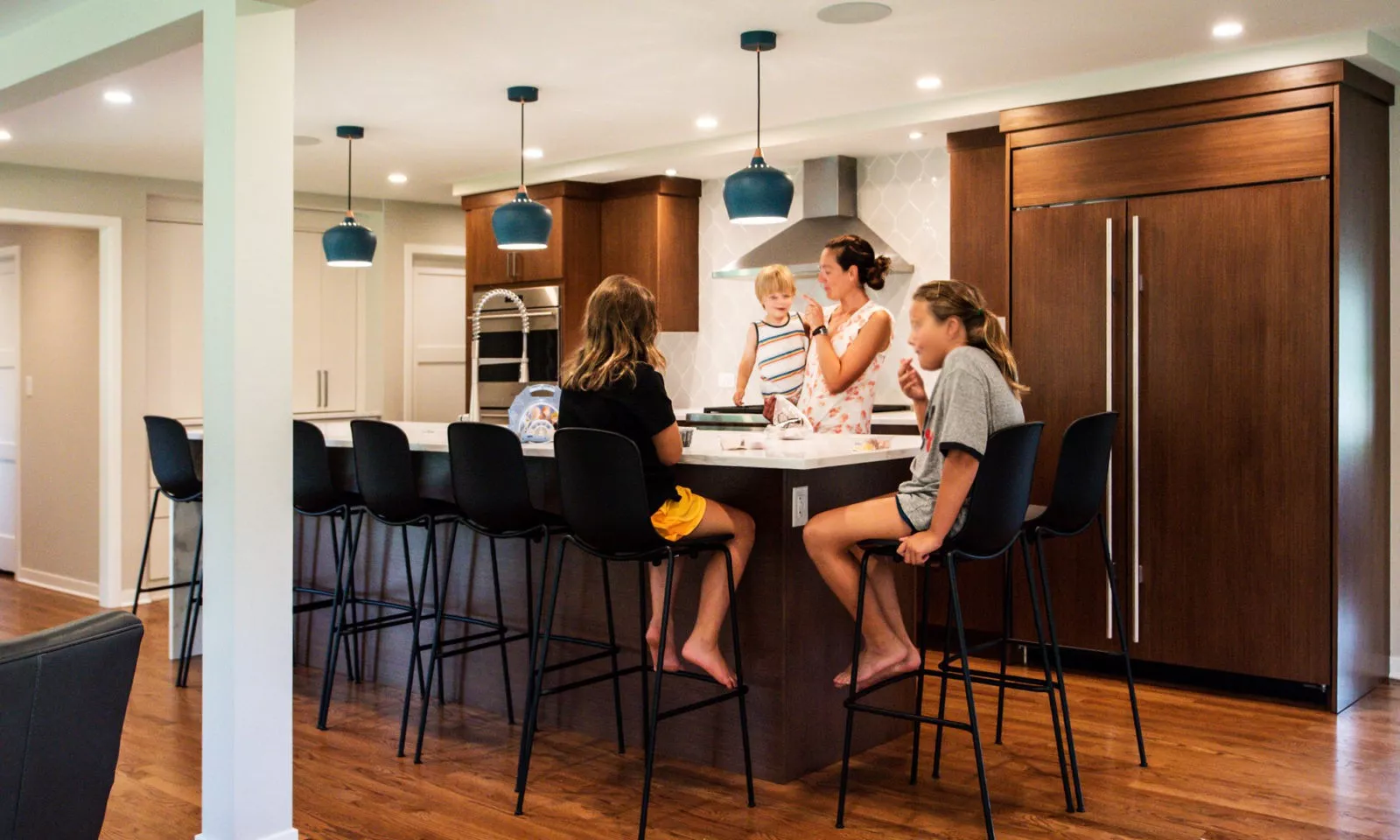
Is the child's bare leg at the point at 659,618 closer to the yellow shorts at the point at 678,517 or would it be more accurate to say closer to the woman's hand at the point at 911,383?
the yellow shorts at the point at 678,517

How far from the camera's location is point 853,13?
3.95 meters

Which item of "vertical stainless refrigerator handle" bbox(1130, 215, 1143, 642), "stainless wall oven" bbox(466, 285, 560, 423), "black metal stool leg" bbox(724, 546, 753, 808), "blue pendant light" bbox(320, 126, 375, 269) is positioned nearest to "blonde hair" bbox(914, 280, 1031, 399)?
"black metal stool leg" bbox(724, 546, 753, 808)

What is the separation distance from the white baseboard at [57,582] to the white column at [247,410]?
459 cm

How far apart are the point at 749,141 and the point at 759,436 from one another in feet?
7.47

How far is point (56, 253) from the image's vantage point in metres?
7.18

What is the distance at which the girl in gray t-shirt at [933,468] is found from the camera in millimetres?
3123

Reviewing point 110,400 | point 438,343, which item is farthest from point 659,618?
point 438,343

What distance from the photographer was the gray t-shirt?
3.11 meters

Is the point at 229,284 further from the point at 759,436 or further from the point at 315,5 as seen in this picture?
the point at 759,436

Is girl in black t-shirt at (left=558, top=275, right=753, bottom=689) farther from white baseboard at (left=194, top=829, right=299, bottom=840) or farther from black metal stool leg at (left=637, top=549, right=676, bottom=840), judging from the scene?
white baseboard at (left=194, top=829, right=299, bottom=840)

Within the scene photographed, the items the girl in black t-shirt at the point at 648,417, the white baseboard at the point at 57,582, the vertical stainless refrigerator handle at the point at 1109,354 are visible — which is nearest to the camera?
the girl in black t-shirt at the point at 648,417

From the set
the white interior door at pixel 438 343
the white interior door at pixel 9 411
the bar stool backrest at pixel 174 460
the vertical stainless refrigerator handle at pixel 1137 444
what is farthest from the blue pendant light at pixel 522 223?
the white interior door at pixel 9 411

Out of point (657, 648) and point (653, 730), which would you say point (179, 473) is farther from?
point (653, 730)

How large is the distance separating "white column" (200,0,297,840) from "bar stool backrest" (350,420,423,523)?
41.3 inches
